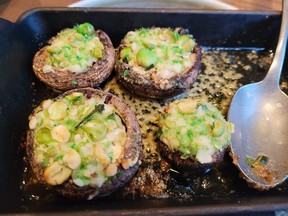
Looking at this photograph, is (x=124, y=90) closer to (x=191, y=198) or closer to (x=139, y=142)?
(x=139, y=142)

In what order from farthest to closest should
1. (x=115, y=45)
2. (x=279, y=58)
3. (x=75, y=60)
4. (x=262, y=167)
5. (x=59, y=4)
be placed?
(x=59, y=4) → (x=115, y=45) → (x=279, y=58) → (x=75, y=60) → (x=262, y=167)

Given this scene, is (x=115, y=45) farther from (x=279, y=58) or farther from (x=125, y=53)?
(x=279, y=58)

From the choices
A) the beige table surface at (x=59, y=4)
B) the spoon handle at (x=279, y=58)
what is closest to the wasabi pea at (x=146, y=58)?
the spoon handle at (x=279, y=58)

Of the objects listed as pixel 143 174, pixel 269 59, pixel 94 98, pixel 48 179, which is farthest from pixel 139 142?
pixel 269 59

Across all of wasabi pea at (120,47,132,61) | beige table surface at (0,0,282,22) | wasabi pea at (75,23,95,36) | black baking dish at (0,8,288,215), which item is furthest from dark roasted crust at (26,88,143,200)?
beige table surface at (0,0,282,22)

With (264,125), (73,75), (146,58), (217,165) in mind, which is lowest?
(217,165)

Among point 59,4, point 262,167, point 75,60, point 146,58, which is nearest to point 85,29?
point 75,60
